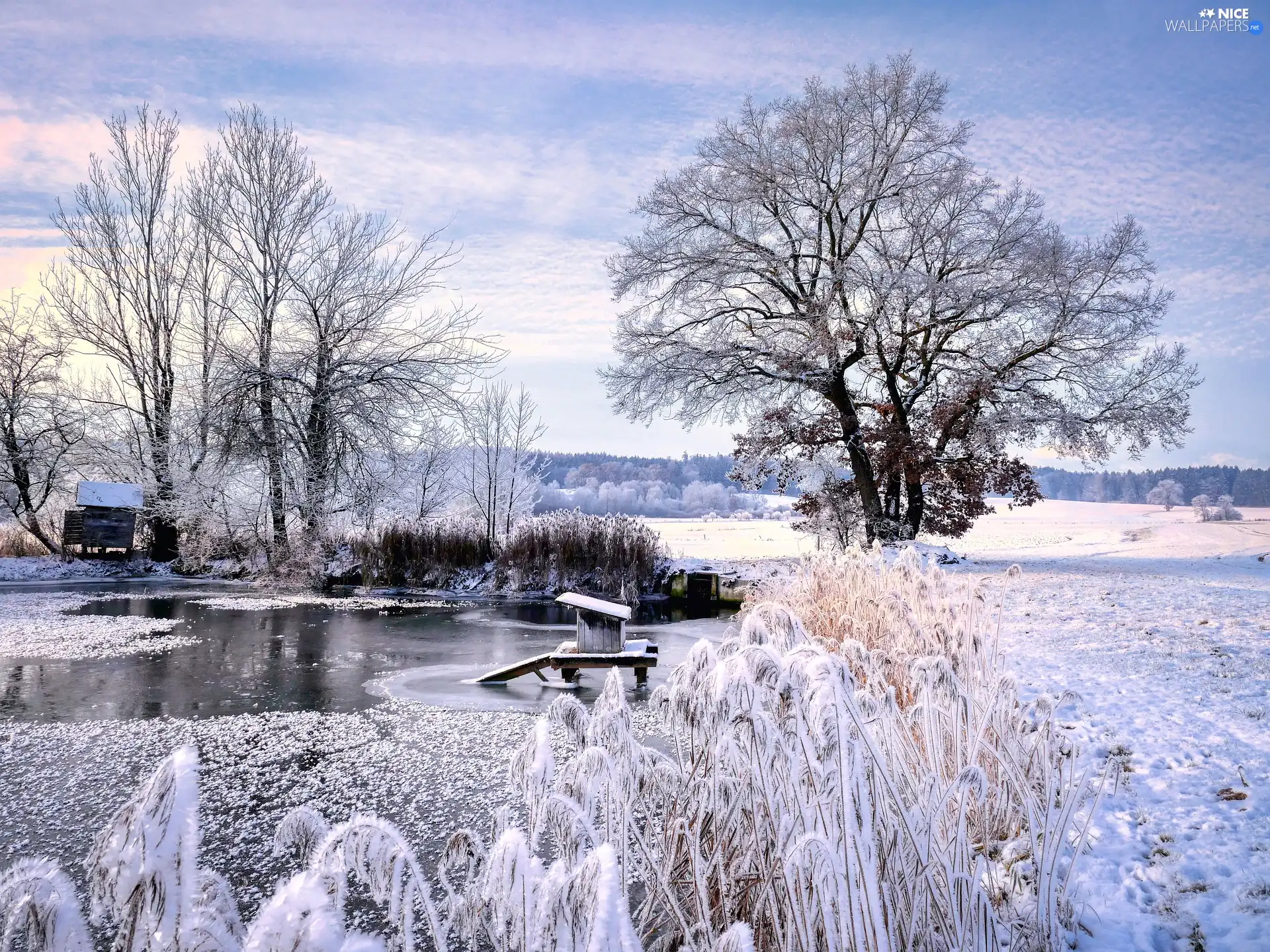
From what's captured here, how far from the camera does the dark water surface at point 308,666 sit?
583 centimetres

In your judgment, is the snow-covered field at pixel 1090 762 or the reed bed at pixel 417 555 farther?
→ the reed bed at pixel 417 555

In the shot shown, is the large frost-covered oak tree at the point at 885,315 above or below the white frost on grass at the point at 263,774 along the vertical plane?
above

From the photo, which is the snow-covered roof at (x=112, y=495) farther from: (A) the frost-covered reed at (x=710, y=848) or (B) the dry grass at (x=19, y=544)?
(A) the frost-covered reed at (x=710, y=848)

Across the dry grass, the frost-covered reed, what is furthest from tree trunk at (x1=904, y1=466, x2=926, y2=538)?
the dry grass

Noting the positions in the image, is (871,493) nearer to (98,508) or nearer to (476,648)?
(476,648)

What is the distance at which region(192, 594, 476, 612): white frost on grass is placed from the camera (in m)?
11.8

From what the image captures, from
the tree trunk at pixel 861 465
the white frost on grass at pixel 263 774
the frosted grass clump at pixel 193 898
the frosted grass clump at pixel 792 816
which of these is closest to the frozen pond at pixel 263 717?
the white frost on grass at pixel 263 774

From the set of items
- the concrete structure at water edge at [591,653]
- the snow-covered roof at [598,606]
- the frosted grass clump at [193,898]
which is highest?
the frosted grass clump at [193,898]

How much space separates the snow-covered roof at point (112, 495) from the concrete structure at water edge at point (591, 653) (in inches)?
661

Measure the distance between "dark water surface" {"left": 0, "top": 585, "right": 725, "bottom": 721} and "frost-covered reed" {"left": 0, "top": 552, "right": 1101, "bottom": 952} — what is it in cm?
337

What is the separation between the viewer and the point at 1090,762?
3.53 m

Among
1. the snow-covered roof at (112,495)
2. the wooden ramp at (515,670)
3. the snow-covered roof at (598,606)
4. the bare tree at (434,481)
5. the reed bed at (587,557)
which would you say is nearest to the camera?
the wooden ramp at (515,670)

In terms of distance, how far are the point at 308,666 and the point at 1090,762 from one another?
653 centimetres

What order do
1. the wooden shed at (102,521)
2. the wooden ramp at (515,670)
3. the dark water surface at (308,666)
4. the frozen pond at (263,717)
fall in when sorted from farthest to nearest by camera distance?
the wooden shed at (102,521) < the wooden ramp at (515,670) < the dark water surface at (308,666) < the frozen pond at (263,717)
